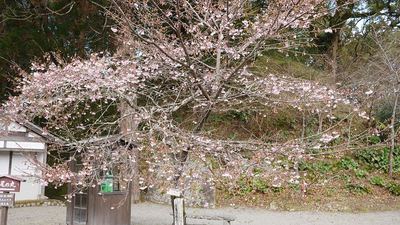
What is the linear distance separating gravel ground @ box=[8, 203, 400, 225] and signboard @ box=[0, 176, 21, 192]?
348 centimetres

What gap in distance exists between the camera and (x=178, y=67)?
23.7ft

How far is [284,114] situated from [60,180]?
11422 millimetres

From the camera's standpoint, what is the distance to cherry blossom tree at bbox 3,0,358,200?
16.8 feet

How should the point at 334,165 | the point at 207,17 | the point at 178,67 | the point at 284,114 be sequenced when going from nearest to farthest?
the point at 207,17 < the point at 178,67 < the point at 334,165 < the point at 284,114

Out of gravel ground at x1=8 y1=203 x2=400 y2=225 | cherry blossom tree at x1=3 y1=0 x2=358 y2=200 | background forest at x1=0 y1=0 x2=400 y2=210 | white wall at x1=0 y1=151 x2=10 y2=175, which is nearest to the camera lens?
cherry blossom tree at x1=3 y1=0 x2=358 y2=200

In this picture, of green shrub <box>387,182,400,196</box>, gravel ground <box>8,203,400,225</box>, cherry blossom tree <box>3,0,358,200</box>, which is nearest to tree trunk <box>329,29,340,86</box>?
green shrub <box>387,182,400,196</box>

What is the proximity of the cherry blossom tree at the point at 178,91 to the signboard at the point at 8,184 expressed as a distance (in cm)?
81

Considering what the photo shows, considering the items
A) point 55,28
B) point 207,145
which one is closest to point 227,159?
point 207,145

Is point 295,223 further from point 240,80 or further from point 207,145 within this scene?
point 207,145

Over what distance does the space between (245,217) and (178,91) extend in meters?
4.81

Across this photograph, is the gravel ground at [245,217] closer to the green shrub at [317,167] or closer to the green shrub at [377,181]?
the green shrub at [377,181]

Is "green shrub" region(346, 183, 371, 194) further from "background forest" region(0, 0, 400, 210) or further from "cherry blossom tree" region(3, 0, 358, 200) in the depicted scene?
"cherry blossom tree" region(3, 0, 358, 200)

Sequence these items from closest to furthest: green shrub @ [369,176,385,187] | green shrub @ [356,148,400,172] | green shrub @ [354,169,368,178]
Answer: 1. green shrub @ [369,176,385,187]
2. green shrub @ [354,169,368,178]
3. green shrub @ [356,148,400,172]

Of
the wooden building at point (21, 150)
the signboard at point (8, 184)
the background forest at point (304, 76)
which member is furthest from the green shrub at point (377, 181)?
the signboard at point (8, 184)
